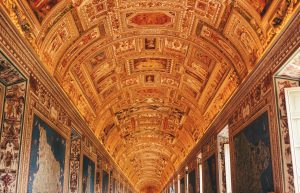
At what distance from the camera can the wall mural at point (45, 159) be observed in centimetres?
1156

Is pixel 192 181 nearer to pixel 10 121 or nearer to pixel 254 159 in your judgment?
pixel 254 159

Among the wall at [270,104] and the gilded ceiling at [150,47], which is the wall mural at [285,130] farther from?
the gilded ceiling at [150,47]

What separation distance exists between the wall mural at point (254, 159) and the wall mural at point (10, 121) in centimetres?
715

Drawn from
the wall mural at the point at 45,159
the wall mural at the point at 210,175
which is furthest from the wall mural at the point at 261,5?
the wall mural at the point at 210,175

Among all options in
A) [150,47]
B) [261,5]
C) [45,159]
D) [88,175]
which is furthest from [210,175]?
[261,5]

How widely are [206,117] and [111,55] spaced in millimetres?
7086

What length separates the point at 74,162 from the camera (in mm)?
17922

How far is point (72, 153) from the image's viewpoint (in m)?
17.8

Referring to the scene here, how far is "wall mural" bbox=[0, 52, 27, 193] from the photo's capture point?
A: 9.84 meters

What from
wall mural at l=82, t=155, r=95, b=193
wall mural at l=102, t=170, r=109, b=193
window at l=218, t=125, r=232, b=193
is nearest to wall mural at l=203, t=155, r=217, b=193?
window at l=218, t=125, r=232, b=193

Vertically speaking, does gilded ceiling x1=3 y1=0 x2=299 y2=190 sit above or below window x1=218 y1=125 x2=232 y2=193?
above

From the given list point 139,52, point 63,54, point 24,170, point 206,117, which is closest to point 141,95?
point 206,117

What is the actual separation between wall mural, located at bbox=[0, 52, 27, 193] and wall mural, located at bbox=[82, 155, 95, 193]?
30.0 ft

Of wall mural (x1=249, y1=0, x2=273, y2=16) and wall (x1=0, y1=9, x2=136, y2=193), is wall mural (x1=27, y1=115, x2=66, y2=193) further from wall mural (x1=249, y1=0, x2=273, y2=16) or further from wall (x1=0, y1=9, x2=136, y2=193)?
wall mural (x1=249, y1=0, x2=273, y2=16)
